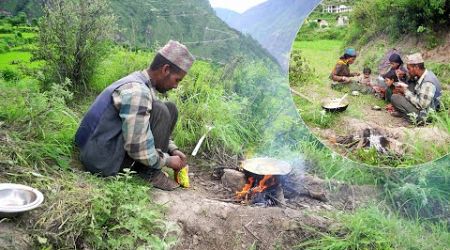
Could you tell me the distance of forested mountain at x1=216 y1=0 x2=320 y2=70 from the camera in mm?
3164

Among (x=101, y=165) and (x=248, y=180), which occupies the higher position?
(x=101, y=165)

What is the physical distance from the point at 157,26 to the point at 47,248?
591cm

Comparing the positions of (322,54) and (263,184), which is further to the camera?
(263,184)

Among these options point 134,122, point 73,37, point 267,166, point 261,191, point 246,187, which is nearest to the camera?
point 134,122

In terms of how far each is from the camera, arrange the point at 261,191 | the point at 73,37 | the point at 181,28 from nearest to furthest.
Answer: the point at 261,191 < the point at 73,37 < the point at 181,28

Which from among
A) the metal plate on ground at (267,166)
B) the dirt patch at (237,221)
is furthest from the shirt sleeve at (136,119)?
the metal plate on ground at (267,166)

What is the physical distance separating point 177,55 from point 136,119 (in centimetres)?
63

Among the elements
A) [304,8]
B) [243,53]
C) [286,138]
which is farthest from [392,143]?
[243,53]

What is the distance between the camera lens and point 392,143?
2865 mm

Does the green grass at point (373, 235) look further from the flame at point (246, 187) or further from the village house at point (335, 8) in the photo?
the village house at point (335, 8)

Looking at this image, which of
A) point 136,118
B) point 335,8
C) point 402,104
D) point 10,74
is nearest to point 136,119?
point 136,118

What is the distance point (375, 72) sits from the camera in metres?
2.72

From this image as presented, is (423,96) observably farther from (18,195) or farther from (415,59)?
(18,195)

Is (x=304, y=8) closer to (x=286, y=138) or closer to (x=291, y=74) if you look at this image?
(x=291, y=74)
